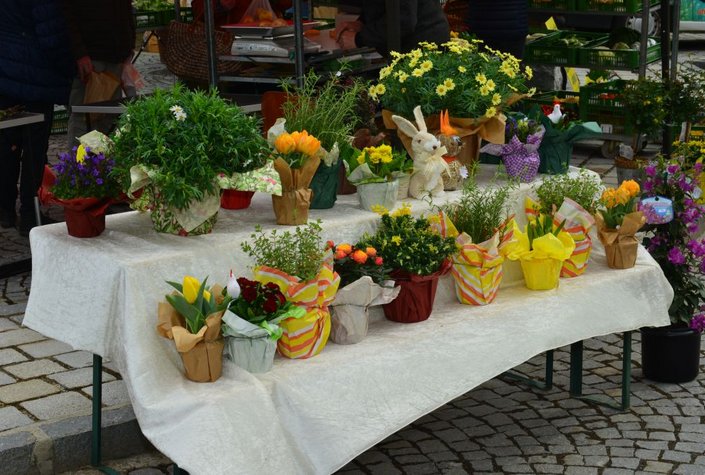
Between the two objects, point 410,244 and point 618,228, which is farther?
point 618,228

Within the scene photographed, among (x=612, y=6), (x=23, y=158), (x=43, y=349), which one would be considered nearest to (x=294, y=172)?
(x=43, y=349)

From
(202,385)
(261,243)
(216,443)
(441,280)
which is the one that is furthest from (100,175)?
(441,280)

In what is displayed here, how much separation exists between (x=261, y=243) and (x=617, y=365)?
2.28 m

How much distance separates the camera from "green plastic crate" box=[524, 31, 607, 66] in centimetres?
948

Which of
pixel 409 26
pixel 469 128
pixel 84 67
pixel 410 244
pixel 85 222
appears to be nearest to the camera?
pixel 85 222

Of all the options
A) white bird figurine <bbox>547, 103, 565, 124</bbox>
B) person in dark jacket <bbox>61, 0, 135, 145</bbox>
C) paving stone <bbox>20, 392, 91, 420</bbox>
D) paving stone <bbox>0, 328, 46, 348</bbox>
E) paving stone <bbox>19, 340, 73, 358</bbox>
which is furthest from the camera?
person in dark jacket <bbox>61, 0, 135, 145</bbox>

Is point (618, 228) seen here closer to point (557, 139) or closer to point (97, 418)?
point (557, 139)

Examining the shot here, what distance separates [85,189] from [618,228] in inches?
84.6

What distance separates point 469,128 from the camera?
4.52m

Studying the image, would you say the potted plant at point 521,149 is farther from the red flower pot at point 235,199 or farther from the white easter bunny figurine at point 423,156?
the red flower pot at point 235,199

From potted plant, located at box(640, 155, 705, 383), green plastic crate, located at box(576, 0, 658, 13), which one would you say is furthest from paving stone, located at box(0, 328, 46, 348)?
green plastic crate, located at box(576, 0, 658, 13)

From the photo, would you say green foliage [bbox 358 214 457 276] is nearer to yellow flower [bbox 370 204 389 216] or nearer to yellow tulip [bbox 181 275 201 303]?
yellow flower [bbox 370 204 389 216]

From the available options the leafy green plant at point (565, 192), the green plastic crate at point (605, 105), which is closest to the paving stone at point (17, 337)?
the leafy green plant at point (565, 192)

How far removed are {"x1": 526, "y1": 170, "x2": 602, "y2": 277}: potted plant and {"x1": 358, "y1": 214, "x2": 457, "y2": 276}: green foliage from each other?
0.68 m
